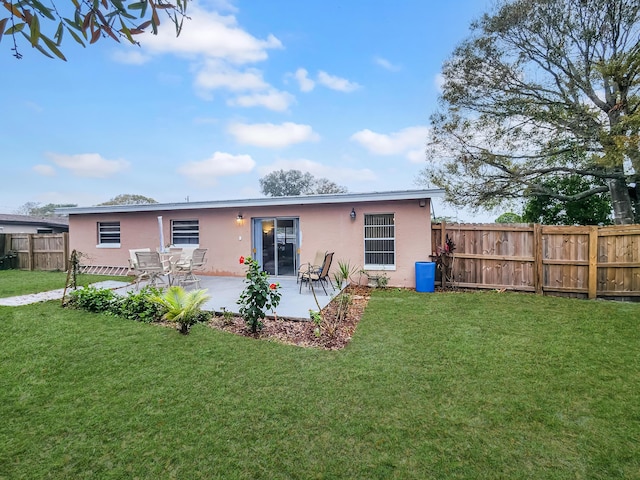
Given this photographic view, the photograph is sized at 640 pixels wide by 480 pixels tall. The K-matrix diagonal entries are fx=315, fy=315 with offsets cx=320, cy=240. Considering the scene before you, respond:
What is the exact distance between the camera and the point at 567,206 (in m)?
12.4

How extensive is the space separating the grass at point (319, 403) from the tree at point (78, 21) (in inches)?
103

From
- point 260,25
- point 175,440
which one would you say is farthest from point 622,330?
point 260,25

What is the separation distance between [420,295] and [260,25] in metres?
8.33

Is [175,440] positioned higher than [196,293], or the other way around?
[196,293]

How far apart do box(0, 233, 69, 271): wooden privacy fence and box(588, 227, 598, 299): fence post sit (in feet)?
57.1

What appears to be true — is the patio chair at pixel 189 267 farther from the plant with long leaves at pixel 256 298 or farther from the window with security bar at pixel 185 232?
the plant with long leaves at pixel 256 298

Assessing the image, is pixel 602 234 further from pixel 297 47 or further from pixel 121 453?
pixel 297 47

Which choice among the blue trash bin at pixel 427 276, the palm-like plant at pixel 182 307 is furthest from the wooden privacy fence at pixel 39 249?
the blue trash bin at pixel 427 276

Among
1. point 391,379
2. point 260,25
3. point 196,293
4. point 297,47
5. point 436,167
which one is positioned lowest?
point 391,379

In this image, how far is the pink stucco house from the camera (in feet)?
29.1

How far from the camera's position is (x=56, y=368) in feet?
12.3

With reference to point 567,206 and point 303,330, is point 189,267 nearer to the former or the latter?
point 303,330

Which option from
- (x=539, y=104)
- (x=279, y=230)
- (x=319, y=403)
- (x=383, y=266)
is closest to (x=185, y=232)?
(x=279, y=230)

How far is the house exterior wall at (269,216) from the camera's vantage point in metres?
8.84
